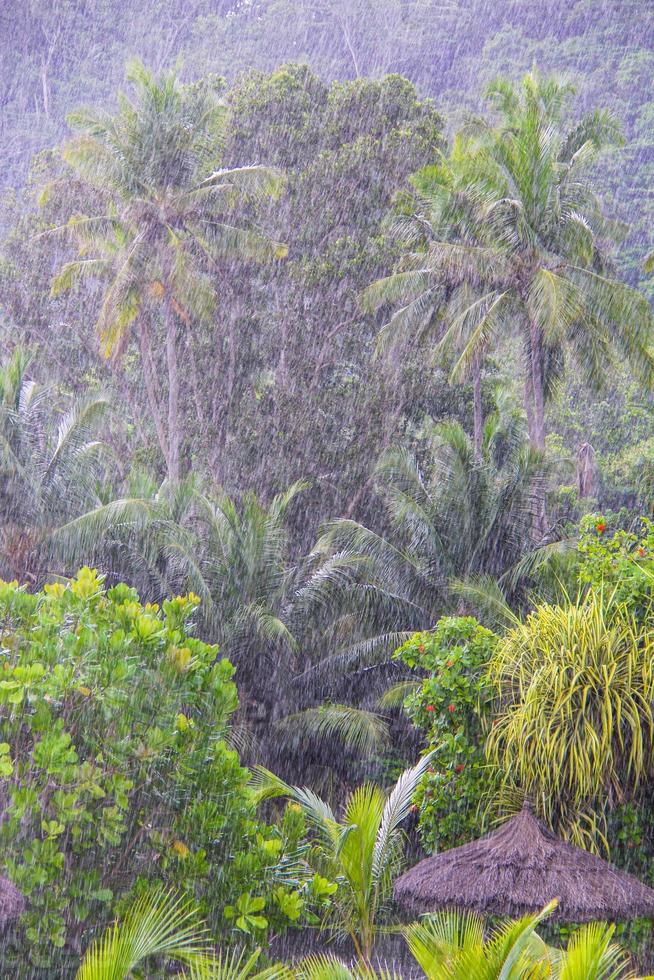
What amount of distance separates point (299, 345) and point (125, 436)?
16.0ft

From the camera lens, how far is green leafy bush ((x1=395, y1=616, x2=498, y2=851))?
339 inches

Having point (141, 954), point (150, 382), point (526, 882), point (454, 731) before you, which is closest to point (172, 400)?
point (150, 382)

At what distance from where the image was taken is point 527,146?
17234 mm

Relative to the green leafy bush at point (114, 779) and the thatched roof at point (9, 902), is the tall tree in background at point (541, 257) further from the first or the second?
the thatched roof at point (9, 902)

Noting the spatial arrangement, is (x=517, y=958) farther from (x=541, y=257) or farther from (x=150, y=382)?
(x=150, y=382)

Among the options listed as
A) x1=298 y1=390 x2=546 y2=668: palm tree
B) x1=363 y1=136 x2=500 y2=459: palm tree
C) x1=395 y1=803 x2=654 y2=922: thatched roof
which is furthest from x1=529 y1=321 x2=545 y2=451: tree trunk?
x1=395 y1=803 x2=654 y2=922: thatched roof

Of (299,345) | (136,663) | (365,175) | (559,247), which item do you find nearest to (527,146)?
(559,247)

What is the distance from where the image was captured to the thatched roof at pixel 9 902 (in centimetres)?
448

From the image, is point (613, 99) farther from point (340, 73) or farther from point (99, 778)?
point (99, 778)

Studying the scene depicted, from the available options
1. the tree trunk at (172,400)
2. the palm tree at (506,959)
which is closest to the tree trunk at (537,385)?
the tree trunk at (172,400)

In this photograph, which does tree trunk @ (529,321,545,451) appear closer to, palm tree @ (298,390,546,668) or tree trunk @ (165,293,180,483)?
palm tree @ (298,390,546,668)

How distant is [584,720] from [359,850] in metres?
2.08

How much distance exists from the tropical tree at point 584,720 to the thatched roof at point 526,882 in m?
1.23

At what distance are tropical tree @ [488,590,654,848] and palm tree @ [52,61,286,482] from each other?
1274 cm
